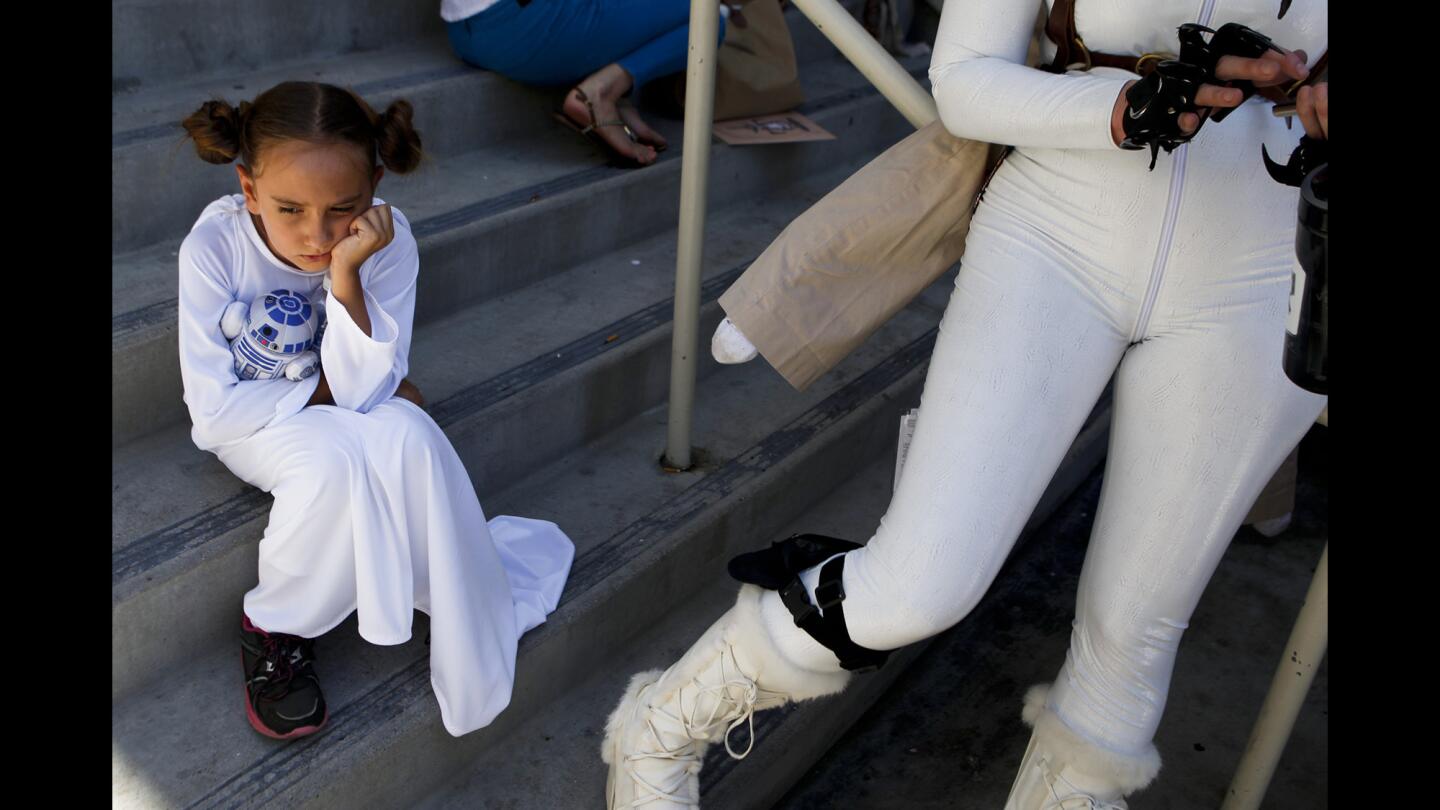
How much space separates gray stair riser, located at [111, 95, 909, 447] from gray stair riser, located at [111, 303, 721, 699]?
35 cm

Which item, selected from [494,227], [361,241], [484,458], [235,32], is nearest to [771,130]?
[494,227]

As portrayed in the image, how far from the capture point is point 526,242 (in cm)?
278

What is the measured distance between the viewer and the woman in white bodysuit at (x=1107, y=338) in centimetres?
153

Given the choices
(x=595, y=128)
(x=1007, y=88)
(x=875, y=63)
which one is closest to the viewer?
(x=1007, y=88)

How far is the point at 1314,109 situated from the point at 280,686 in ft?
5.07

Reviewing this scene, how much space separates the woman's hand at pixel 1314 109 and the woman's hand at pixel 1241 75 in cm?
8

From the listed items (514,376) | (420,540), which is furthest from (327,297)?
(514,376)

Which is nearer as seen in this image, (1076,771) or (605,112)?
(1076,771)

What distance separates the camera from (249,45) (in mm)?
2873

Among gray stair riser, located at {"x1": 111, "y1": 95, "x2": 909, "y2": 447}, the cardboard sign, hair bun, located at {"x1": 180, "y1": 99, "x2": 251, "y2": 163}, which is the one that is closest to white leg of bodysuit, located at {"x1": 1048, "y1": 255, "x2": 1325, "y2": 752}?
hair bun, located at {"x1": 180, "y1": 99, "x2": 251, "y2": 163}

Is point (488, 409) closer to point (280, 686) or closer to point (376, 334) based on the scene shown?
point (376, 334)

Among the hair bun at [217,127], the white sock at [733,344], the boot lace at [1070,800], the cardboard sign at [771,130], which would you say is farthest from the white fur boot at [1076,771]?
the cardboard sign at [771,130]

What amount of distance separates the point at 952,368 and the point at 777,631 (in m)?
0.43
